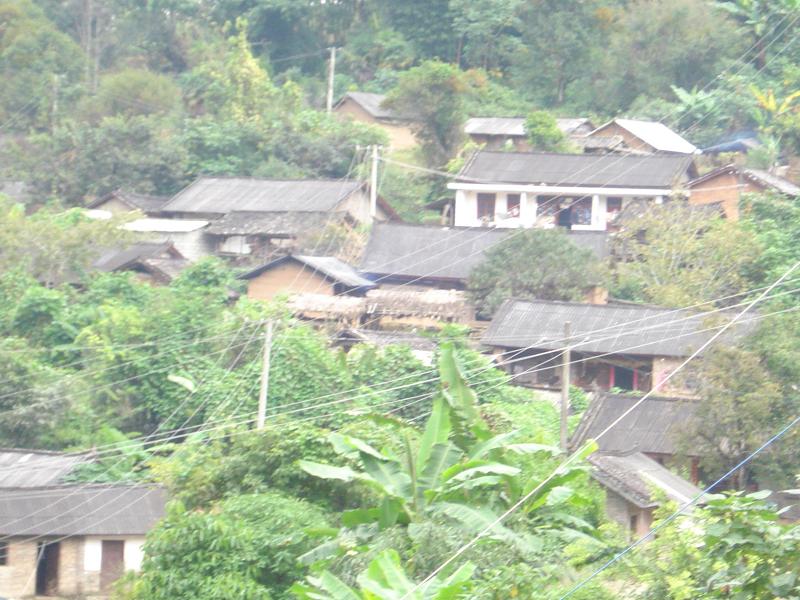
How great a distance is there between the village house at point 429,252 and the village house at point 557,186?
253 centimetres


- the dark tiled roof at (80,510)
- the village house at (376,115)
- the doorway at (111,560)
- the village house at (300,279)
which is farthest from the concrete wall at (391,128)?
the doorway at (111,560)

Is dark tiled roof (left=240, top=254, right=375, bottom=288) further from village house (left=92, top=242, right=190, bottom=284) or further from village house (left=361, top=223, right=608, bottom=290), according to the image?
village house (left=92, top=242, right=190, bottom=284)

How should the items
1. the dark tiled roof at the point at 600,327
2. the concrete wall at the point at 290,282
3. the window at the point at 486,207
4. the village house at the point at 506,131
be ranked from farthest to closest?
the village house at the point at 506,131, the window at the point at 486,207, the concrete wall at the point at 290,282, the dark tiled roof at the point at 600,327

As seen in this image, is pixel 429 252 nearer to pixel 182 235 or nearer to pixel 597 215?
pixel 597 215

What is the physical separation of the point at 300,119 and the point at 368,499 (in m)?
25.6

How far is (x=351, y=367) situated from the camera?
2073 cm

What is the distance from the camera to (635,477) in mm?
16812

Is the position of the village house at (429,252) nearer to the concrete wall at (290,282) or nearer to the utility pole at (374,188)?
the concrete wall at (290,282)

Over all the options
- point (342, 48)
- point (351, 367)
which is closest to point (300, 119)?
point (342, 48)

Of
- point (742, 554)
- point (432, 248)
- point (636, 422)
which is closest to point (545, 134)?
point (432, 248)

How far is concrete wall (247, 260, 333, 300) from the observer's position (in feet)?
87.0

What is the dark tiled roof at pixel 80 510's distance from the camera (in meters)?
16.5

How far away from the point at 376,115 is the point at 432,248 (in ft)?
35.3

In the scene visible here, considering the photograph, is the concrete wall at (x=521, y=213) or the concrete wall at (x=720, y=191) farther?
the concrete wall at (x=521, y=213)
